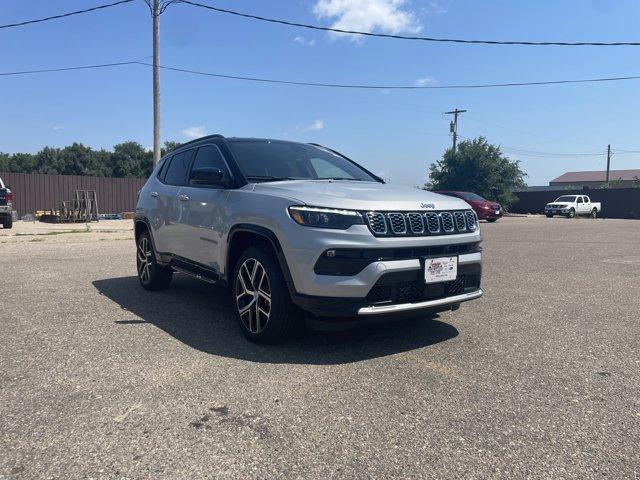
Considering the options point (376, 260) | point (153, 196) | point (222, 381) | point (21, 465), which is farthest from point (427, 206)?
point (153, 196)

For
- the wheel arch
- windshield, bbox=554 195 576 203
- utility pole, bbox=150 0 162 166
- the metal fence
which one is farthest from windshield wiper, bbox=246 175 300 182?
the metal fence

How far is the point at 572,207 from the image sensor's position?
3747 centimetres

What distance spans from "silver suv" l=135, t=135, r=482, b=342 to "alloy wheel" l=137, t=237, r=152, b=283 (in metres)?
1.39

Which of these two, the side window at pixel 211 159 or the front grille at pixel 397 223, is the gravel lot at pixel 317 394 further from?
the side window at pixel 211 159

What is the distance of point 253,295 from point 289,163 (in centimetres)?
157

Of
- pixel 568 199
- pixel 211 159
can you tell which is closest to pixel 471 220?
pixel 211 159

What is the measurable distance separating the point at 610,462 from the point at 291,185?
2929 mm

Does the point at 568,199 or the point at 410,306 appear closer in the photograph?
the point at 410,306

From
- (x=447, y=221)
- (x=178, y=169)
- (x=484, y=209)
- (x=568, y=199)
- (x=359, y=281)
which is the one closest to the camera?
(x=359, y=281)

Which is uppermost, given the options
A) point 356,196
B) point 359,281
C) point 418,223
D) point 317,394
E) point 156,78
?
point 156,78

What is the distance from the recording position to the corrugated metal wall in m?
24.4

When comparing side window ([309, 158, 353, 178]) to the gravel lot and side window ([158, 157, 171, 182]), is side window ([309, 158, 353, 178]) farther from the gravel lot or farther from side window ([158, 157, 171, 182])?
side window ([158, 157, 171, 182])

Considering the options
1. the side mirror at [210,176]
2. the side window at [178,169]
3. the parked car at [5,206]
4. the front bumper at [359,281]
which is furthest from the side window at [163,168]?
the parked car at [5,206]

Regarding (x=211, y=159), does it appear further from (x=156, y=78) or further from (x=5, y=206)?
(x=5, y=206)
